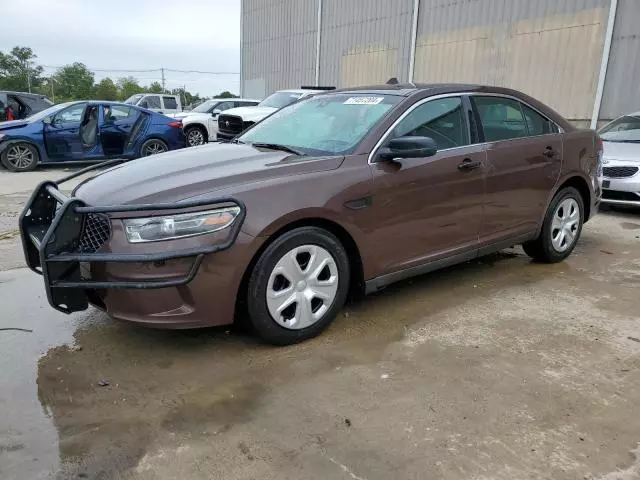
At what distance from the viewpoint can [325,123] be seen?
399 centimetres

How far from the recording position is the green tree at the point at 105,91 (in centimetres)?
6100

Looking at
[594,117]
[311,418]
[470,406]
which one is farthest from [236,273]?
[594,117]

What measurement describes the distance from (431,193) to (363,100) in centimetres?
88

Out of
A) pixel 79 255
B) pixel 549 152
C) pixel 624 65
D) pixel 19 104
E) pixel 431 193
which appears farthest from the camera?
pixel 19 104

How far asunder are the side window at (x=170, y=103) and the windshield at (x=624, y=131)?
14700 millimetres

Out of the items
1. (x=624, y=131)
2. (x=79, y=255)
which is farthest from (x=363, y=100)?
(x=624, y=131)

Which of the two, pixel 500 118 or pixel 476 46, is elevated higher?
pixel 476 46

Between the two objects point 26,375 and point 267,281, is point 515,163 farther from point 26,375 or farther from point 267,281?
point 26,375

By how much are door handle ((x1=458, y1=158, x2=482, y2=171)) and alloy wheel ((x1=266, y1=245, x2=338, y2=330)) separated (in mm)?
1313

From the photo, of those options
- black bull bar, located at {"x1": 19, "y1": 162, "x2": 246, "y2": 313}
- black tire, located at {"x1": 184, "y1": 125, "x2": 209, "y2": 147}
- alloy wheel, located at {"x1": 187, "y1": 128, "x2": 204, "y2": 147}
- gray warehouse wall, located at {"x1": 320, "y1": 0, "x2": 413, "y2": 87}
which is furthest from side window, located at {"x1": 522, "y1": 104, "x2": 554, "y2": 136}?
gray warehouse wall, located at {"x1": 320, "y1": 0, "x2": 413, "y2": 87}

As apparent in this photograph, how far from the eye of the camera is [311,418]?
258cm

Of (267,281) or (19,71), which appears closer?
(267,281)

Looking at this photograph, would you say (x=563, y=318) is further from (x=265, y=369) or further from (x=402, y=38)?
(x=402, y=38)

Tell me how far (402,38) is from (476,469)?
15.9 meters
